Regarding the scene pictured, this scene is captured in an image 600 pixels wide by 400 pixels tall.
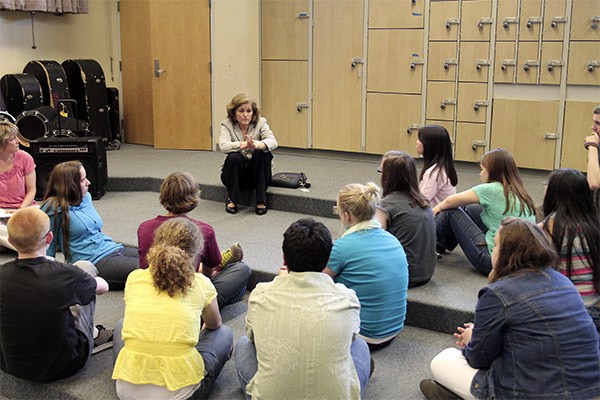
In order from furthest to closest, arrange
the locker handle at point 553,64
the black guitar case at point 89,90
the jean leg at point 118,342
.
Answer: the black guitar case at point 89,90 < the locker handle at point 553,64 < the jean leg at point 118,342

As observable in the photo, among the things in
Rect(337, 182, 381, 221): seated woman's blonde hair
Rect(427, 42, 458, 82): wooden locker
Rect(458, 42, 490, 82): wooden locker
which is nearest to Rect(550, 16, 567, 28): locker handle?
Rect(458, 42, 490, 82): wooden locker

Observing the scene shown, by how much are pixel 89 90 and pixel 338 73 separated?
8.17 feet

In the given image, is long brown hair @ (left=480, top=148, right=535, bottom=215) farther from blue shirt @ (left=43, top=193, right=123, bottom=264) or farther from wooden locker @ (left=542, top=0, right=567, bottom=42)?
wooden locker @ (left=542, top=0, right=567, bottom=42)

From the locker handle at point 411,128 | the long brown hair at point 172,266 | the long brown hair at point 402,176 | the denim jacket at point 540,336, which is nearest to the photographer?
the denim jacket at point 540,336

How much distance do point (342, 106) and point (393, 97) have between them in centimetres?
53

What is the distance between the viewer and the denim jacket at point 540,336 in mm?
2258

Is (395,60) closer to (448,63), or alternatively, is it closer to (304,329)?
(448,63)

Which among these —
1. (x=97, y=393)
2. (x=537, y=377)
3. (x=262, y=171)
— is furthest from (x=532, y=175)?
(x=97, y=393)

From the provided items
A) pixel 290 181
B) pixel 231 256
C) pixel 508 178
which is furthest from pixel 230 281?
pixel 290 181

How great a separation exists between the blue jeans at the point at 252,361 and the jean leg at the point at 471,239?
4.26 ft

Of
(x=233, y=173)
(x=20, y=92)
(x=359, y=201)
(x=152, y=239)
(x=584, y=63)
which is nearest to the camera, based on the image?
(x=359, y=201)

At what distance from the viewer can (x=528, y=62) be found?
5836 millimetres

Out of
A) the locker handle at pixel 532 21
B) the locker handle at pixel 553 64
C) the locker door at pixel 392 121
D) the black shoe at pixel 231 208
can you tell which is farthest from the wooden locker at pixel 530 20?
the black shoe at pixel 231 208

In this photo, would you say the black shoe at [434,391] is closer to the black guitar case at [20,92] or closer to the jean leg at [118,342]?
the jean leg at [118,342]
